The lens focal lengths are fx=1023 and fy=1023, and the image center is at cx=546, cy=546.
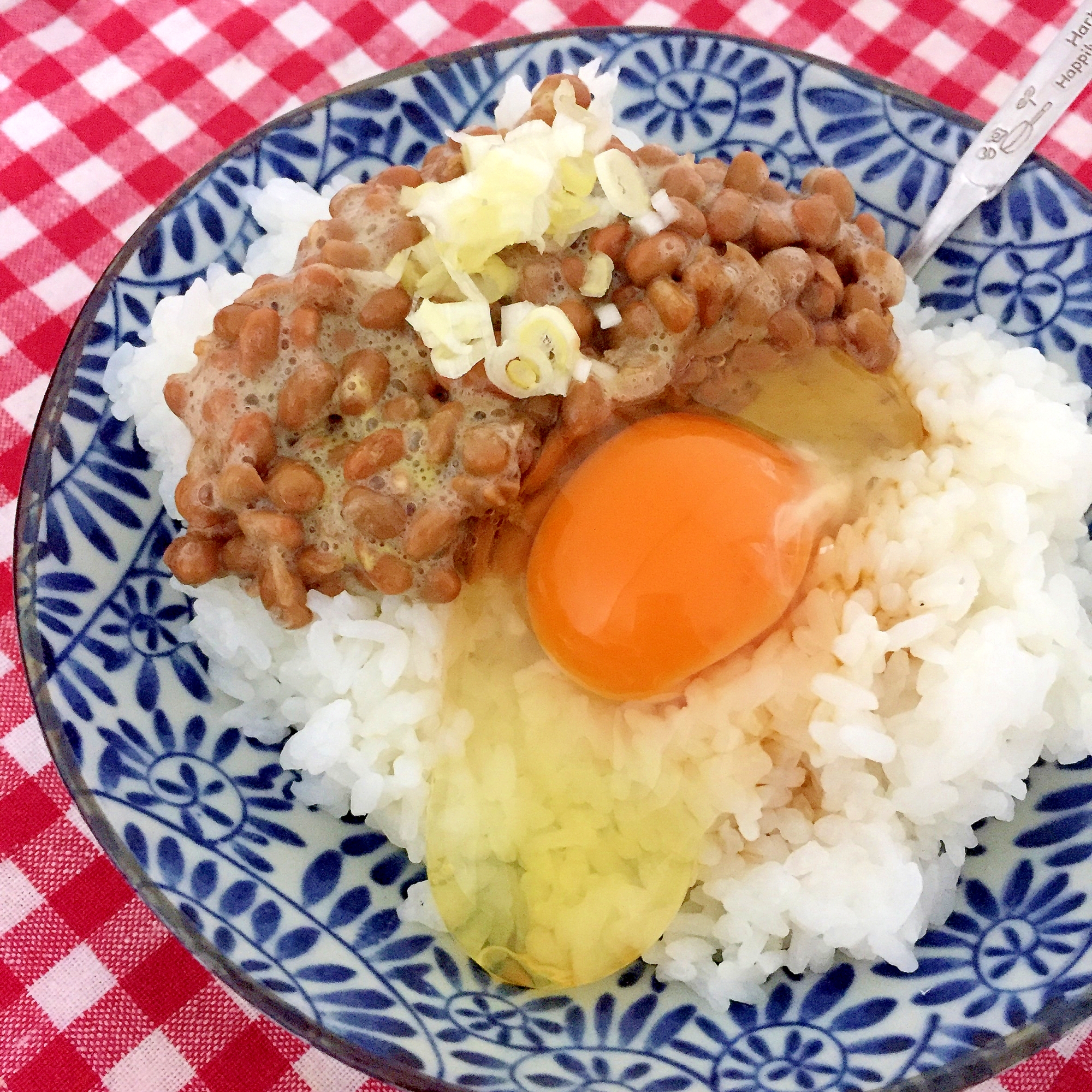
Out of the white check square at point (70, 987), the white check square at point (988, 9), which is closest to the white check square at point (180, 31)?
the white check square at point (988, 9)

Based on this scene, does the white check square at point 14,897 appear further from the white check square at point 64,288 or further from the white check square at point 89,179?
the white check square at point 89,179

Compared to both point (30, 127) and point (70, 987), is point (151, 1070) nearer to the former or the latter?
point (70, 987)

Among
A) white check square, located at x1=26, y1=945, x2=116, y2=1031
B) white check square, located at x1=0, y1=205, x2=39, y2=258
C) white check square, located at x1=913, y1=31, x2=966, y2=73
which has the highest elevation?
white check square, located at x1=0, y1=205, x2=39, y2=258

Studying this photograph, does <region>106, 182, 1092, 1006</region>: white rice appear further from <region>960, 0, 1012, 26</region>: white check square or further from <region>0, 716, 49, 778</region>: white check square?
<region>960, 0, 1012, 26</region>: white check square

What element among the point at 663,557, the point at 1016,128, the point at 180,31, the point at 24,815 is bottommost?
the point at 24,815

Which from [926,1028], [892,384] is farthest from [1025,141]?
[926,1028]

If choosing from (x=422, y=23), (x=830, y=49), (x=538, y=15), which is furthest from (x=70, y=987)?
(x=830, y=49)

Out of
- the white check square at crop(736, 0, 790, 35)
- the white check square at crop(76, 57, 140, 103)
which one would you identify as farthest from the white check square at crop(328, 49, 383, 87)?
the white check square at crop(736, 0, 790, 35)
